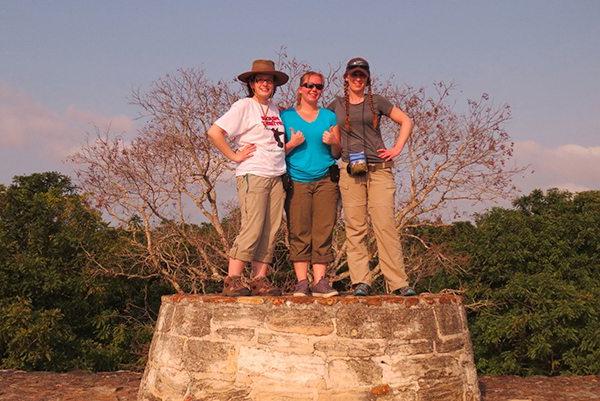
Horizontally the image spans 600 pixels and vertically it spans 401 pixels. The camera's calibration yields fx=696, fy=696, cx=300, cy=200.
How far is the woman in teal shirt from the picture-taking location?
5.29m

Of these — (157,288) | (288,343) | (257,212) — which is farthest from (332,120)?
(157,288)

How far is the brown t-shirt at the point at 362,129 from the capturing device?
5285mm

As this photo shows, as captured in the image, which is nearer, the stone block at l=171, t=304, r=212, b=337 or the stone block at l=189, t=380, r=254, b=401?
the stone block at l=189, t=380, r=254, b=401

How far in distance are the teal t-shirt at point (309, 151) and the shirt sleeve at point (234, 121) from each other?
0.35m

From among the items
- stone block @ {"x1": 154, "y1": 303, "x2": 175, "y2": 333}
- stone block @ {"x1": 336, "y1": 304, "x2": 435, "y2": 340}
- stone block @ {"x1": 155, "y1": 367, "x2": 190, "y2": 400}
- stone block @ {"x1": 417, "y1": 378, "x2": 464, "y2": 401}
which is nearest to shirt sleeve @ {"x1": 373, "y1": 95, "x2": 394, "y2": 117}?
stone block @ {"x1": 336, "y1": 304, "x2": 435, "y2": 340}

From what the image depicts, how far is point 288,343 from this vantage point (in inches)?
194

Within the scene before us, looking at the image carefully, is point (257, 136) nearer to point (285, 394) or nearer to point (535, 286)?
point (285, 394)

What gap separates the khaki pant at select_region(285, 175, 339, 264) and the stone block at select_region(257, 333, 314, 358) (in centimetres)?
67

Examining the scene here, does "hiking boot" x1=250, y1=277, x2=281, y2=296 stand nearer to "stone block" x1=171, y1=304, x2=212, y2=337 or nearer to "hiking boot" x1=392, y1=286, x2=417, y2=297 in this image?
"stone block" x1=171, y1=304, x2=212, y2=337

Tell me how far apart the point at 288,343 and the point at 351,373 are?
1.60 feet


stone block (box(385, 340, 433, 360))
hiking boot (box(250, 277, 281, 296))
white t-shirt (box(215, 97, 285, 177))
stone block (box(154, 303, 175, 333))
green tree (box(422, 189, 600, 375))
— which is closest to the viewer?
stone block (box(385, 340, 433, 360))

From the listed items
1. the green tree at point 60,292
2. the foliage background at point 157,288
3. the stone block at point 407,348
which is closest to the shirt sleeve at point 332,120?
the stone block at point 407,348

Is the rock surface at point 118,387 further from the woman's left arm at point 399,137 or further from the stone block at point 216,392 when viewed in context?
the woman's left arm at point 399,137

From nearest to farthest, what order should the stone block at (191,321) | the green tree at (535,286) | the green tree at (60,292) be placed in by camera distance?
the stone block at (191,321)
the green tree at (60,292)
the green tree at (535,286)
